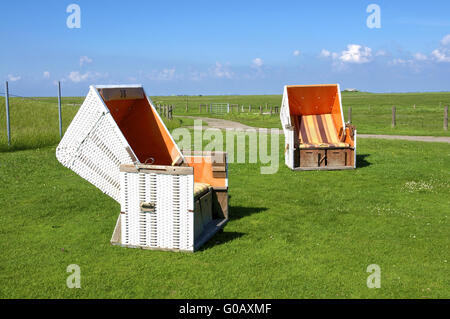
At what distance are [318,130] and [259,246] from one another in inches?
363

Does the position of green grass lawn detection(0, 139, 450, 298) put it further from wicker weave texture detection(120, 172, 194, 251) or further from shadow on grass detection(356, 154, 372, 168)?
shadow on grass detection(356, 154, 372, 168)

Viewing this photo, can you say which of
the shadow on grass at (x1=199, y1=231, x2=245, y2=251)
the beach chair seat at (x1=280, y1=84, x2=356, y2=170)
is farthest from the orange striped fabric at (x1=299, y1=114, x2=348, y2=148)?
the shadow on grass at (x1=199, y1=231, x2=245, y2=251)

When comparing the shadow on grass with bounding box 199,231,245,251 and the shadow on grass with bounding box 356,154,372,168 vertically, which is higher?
the shadow on grass with bounding box 356,154,372,168

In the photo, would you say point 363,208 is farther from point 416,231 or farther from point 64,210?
point 64,210

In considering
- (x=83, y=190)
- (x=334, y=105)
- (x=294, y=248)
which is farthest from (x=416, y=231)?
(x=334, y=105)

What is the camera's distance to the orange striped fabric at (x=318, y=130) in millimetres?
15078

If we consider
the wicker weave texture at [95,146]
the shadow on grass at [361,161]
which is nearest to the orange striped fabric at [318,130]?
the shadow on grass at [361,161]

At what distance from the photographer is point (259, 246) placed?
22.0 ft

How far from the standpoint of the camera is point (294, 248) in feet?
21.7

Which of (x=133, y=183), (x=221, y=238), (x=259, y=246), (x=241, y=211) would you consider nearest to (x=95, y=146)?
(x=133, y=183)

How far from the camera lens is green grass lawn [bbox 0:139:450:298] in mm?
5270

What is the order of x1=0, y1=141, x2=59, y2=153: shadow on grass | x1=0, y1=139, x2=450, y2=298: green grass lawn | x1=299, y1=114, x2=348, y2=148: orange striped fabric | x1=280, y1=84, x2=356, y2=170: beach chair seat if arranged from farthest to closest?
1. x1=0, y1=141, x2=59, y2=153: shadow on grass
2. x1=299, y1=114, x2=348, y2=148: orange striped fabric
3. x1=280, y1=84, x2=356, y2=170: beach chair seat
4. x1=0, y1=139, x2=450, y2=298: green grass lawn

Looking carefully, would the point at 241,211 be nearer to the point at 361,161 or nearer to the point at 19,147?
the point at 361,161

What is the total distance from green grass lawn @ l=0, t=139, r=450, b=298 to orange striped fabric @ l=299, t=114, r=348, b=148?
10.9 ft
